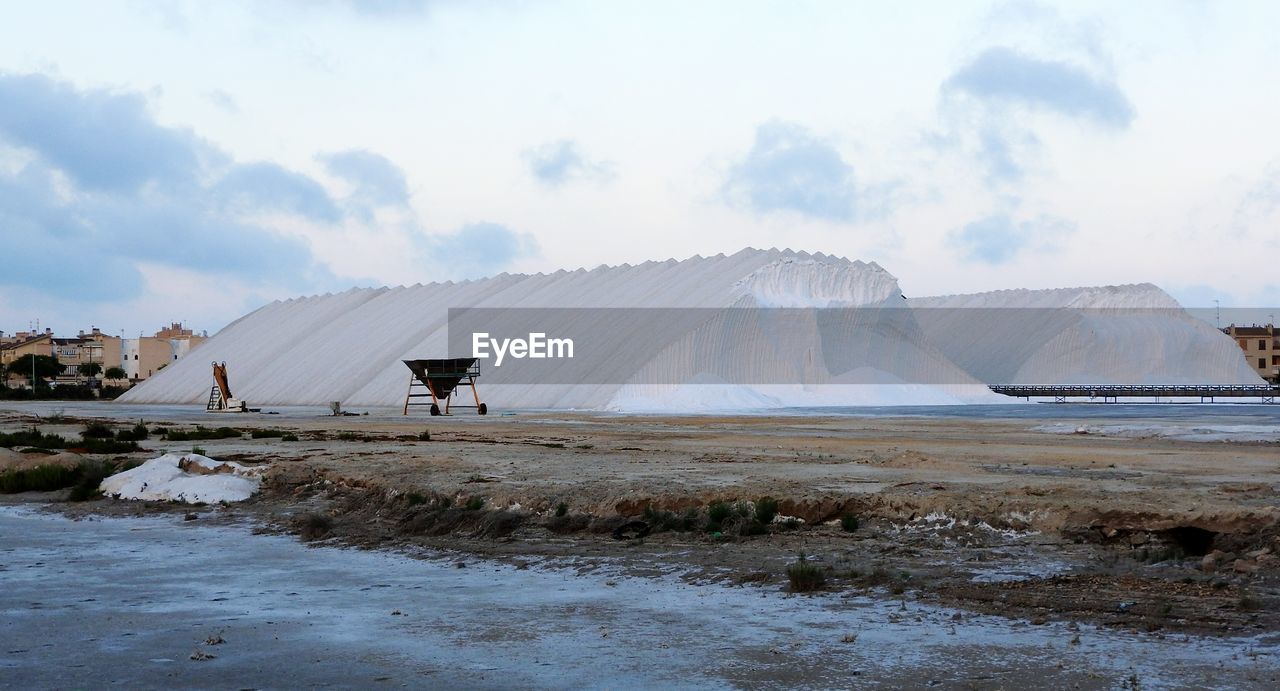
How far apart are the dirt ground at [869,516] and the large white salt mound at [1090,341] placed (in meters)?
85.0

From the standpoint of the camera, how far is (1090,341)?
10581 cm

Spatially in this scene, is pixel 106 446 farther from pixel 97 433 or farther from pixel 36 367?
pixel 36 367

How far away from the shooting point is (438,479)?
1728cm

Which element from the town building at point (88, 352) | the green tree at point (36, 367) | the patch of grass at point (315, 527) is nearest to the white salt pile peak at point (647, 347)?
the patch of grass at point (315, 527)

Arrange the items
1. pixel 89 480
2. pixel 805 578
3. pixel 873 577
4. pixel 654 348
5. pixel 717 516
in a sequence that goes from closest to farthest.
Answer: pixel 805 578, pixel 873 577, pixel 717 516, pixel 89 480, pixel 654 348

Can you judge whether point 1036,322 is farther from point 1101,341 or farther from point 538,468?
point 538,468

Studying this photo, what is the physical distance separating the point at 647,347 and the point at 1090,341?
198ft

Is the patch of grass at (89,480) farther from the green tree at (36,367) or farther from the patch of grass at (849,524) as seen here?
the green tree at (36,367)

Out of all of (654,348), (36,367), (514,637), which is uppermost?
(36,367)

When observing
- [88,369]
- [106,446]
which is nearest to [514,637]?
[106,446]

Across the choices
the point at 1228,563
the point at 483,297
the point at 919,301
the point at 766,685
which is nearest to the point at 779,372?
the point at 483,297

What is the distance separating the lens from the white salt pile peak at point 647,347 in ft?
191

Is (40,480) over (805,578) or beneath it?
over

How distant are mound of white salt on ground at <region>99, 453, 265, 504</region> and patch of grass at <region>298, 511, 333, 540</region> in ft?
10.8
